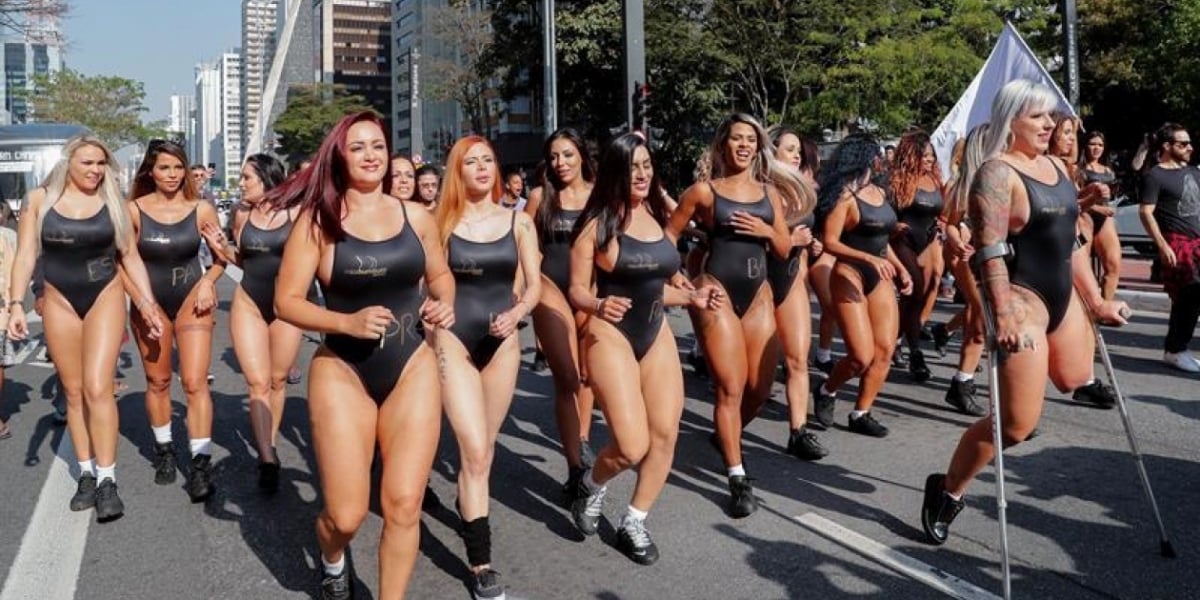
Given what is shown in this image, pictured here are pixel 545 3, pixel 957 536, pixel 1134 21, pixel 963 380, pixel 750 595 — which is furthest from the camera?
pixel 1134 21

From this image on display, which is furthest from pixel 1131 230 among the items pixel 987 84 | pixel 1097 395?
pixel 1097 395

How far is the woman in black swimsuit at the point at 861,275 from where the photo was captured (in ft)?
20.8

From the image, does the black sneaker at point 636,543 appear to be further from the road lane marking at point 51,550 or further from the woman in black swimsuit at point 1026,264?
the road lane marking at point 51,550

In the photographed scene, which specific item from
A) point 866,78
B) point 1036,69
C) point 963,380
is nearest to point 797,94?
point 866,78

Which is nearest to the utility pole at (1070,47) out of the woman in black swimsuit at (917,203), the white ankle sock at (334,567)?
the woman in black swimsuit at (917,203)

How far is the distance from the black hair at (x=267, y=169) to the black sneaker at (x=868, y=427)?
4190 mm

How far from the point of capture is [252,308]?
19.1 feet

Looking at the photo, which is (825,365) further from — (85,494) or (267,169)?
(85,494)

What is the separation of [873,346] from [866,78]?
18.2m

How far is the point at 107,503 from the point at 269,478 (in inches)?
33.0

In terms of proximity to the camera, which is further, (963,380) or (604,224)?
(963,380)

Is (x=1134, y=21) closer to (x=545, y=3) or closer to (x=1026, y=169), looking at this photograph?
(x=545, y=3)

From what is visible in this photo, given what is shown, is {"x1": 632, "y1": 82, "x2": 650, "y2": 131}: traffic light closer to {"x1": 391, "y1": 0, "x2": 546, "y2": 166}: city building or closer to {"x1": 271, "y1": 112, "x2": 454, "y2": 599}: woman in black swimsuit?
{"x1": 271, "y1": 112, "x2": 454, "y2": 599}: woman in black swimsuit

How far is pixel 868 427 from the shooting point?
6492mm
